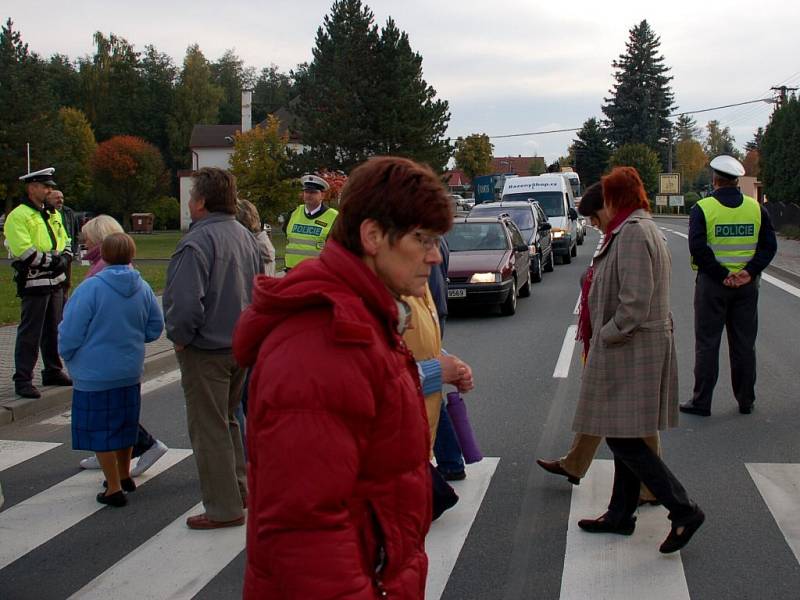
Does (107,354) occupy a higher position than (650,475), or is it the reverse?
(107,354)

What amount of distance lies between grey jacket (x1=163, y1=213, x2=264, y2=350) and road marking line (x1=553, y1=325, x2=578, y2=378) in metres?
5.17

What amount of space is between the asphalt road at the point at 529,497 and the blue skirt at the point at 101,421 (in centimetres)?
44

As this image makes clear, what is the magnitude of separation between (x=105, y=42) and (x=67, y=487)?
315ft

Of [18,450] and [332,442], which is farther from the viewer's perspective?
[18,450]

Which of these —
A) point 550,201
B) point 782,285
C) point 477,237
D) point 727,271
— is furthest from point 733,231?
point 550,201

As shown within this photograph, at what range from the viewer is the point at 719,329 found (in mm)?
7598

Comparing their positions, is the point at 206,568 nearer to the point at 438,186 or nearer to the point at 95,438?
the point at 95,438

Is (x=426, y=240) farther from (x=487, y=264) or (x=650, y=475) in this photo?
(x=487, y=264)

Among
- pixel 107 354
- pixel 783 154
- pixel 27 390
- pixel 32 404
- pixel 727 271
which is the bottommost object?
pixel 32 404

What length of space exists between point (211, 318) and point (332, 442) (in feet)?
10.8

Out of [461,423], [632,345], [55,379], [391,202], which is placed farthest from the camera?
[55,379]

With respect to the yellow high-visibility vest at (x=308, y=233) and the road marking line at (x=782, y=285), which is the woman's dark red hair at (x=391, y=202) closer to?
the yellow high-visibility vest at (x=308, y=233)

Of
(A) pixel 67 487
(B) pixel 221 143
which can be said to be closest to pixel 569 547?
(A) pixel 67 487

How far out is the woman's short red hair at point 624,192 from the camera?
15.6 feet
